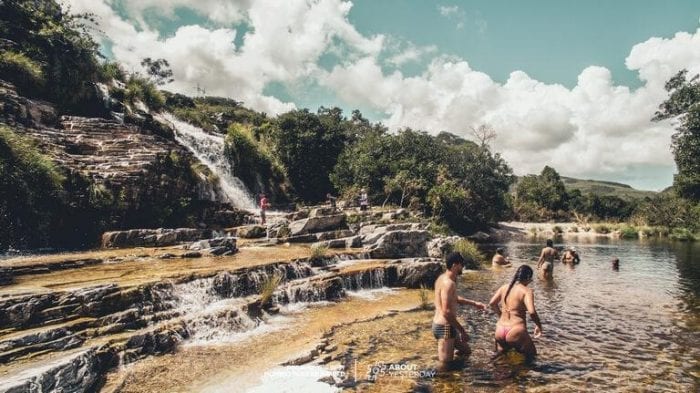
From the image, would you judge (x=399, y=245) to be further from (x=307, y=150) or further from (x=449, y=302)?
(x=307, y=150)

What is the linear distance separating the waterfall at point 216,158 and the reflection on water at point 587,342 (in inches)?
789

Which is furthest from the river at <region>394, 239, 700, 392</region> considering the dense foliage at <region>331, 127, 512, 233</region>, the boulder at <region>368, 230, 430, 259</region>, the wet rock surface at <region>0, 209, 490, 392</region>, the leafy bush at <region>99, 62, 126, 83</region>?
the leafy bush at <region>99, 62, 126, 83</region>

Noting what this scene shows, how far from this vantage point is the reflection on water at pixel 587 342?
7.09 metres

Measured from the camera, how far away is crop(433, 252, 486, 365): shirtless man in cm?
734

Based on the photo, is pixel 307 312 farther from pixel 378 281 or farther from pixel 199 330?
pixel 378 281

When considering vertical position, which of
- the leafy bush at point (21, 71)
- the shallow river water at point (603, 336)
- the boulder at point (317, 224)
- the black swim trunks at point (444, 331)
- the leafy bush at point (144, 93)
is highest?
the leafy bush at point (144, 93)

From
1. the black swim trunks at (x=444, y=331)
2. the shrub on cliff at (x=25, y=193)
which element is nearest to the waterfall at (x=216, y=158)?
the shrub on cliff at (x=25, y=193)

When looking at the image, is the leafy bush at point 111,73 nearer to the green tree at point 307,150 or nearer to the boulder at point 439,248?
the green tree at point 307,150

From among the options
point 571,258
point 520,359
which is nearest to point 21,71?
point 520,359

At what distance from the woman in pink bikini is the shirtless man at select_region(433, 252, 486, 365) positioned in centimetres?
80

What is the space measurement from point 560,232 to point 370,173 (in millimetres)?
35416

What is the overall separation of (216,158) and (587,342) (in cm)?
3057

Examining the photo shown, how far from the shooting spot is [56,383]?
6.21 m

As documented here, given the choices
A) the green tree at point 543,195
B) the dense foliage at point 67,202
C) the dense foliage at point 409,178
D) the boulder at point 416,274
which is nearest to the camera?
the dense foliage at point 67,202
